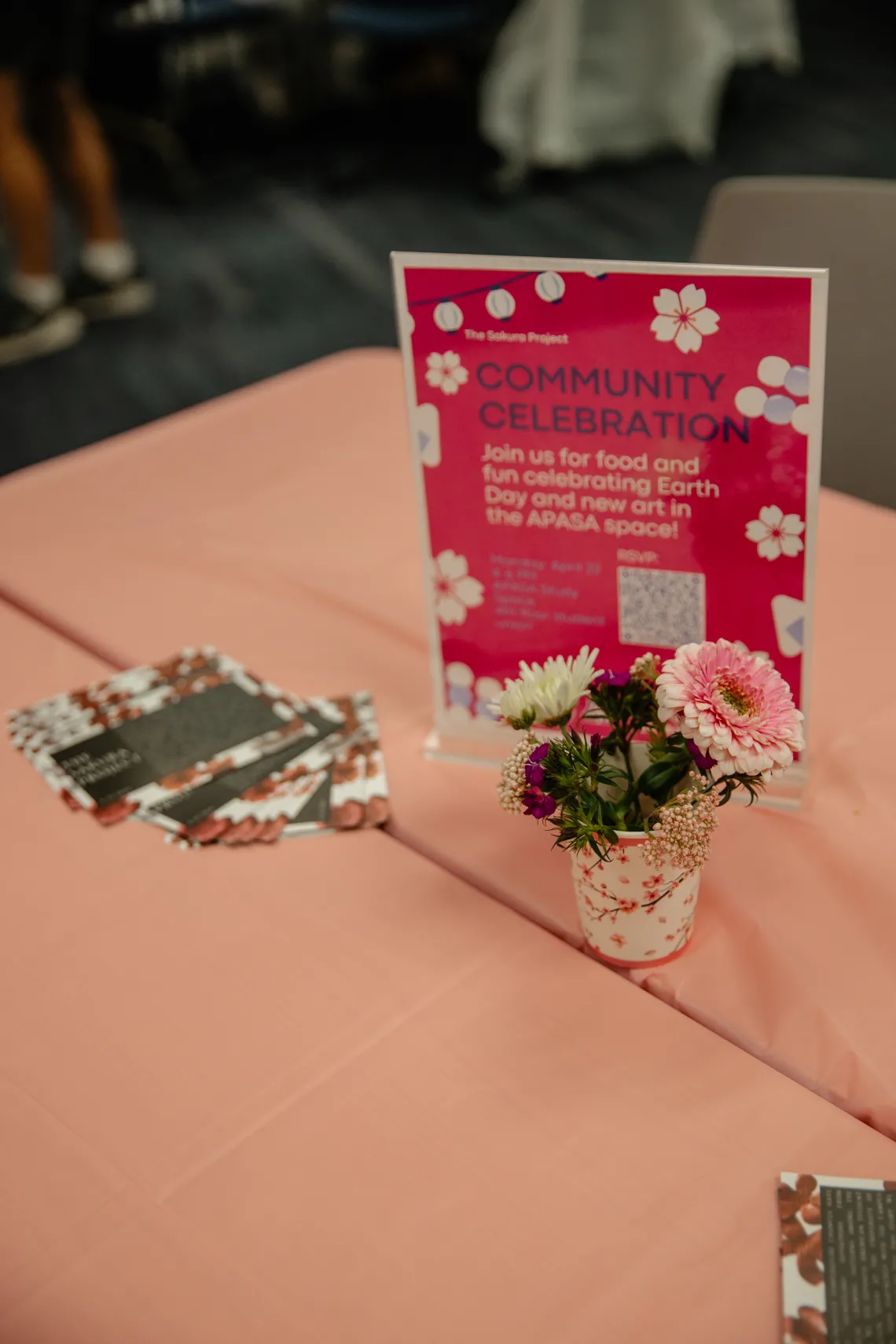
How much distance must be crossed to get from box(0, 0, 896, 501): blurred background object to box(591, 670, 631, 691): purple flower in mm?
2760

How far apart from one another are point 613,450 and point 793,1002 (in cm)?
43

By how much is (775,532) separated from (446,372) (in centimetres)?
29

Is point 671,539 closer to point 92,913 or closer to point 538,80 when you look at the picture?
point 92,913

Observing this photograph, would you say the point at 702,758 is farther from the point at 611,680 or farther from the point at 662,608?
the point at 662,608

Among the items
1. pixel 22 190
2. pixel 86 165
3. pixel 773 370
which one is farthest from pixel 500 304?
pixel 86 165

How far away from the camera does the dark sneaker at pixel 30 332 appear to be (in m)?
3.88

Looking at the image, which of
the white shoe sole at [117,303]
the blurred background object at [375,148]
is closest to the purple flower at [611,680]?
the blurred background object at [375,148]

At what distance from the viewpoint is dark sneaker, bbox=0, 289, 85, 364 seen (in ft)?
12.7

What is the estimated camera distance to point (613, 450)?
3.43 ft

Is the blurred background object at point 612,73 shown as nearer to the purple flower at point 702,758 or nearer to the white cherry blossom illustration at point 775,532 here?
the white cherry blossom illustration at point 775,532

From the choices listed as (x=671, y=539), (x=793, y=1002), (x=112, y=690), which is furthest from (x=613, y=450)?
(x=112, y=690)

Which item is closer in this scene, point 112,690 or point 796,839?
point 796,839

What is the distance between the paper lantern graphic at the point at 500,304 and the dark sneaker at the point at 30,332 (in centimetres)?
319

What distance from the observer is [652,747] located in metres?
0.90
